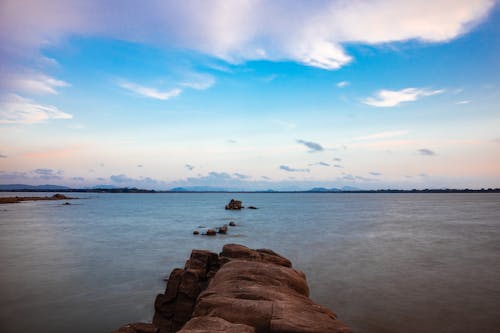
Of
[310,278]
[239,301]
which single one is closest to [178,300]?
[239,301]

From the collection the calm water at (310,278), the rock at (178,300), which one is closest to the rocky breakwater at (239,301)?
the rock at (178,300)

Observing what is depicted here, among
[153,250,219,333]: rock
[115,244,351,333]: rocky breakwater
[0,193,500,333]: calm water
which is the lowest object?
[0,193,500,333]: calm water

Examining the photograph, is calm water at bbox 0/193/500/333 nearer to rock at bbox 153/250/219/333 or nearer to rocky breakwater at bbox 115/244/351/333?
rock at bbox 153/250/219/333

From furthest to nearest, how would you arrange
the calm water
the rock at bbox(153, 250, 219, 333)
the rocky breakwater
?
the calm water
the rock at bbox(153, 250, 219, 333)
the rocky breakwater

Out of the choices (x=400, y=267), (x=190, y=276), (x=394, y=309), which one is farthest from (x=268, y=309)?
(x=400, y=267)

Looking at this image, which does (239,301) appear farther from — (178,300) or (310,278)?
(310,278)

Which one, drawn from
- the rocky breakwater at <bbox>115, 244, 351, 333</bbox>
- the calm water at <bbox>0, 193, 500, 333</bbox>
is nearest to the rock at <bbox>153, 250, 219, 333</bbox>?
the rocky breakwater at <bbox>115, 244, 351, 333</bbox>

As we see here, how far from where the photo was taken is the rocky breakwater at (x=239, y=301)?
25.9 ft

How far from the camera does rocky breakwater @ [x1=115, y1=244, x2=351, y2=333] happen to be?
789 cm

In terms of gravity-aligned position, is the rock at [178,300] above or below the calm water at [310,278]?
above

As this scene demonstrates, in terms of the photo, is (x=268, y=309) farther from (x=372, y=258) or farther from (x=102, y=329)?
(x=372, y=258)

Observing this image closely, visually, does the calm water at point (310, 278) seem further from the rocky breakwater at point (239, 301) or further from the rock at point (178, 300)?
the rocky breakwater at point (239, 301)

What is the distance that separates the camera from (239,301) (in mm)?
9273

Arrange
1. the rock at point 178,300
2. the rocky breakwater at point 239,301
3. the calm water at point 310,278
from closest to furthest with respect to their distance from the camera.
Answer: the rocky breakwater at point 239,301 < the rock at point 178,300 < the calm water at point 310,278
